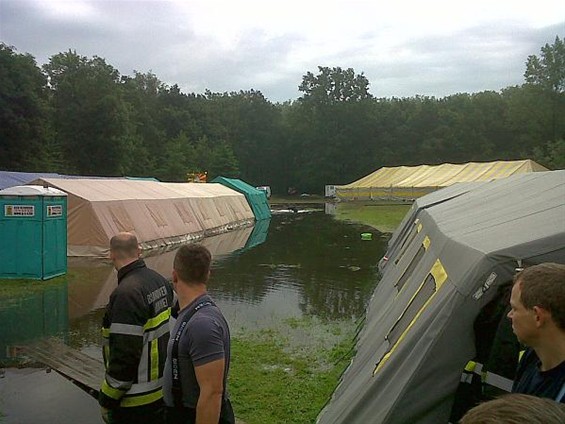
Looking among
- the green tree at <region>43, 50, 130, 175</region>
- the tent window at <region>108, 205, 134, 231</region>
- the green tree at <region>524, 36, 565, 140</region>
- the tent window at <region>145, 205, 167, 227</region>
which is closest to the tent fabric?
the tent window at <region>145, 205, 167, 227</region>

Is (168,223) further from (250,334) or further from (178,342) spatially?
(178,342)

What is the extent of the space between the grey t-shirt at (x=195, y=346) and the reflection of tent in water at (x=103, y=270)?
23.3ft

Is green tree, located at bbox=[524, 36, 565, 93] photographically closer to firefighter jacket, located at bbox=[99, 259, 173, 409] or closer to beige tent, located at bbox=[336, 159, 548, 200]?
beige tent, located at bbox=[336, 159, 548, 200]

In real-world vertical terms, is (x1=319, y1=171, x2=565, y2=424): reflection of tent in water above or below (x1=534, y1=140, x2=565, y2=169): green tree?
below

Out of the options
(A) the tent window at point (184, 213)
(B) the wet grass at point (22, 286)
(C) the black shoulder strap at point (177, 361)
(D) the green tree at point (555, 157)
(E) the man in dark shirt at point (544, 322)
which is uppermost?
(D) the green tree at point (555, 157)

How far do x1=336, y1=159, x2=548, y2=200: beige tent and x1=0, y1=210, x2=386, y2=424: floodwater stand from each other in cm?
2772

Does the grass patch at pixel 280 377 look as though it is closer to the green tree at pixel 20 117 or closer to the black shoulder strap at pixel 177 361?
the black shoulder strap at pixel 177 361

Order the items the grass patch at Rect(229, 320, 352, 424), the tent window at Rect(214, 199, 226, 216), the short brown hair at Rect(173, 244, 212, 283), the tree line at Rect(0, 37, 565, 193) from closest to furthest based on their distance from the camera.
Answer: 1. the short brown hair at Rect(173, 244, 212, 283)
2. the grass patch at Rect(229, 320, 352, 424)
3. the tent window at Rect(214, 199, 226, 216)
4. the tree line at Rect(0, 37, 565, 193)

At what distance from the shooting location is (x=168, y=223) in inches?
826

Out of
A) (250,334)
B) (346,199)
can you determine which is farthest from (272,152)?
(250,334)

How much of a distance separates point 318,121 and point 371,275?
65.3m

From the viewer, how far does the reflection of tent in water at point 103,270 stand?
1063cm

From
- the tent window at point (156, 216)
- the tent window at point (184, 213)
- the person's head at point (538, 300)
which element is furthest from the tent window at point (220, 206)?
the person's head at point (538, 300)

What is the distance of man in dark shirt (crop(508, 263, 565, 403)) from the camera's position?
2148 mm
